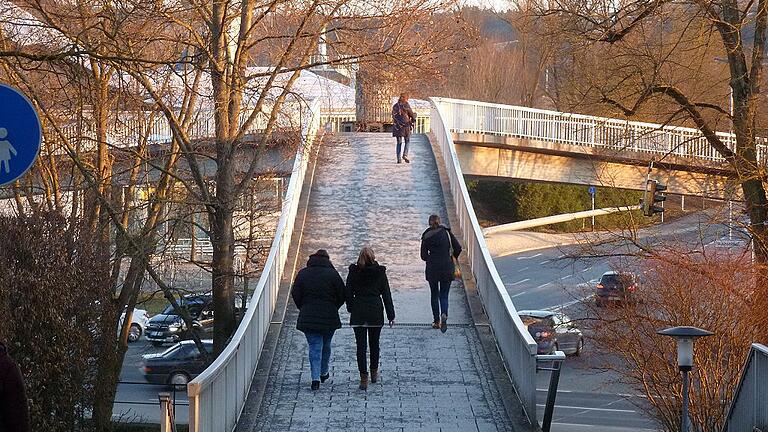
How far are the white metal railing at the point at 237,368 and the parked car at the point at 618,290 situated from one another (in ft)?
20.7

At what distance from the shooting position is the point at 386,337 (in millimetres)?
15273

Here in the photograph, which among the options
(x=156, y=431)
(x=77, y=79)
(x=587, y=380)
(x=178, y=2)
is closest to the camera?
(x=77, y=79)

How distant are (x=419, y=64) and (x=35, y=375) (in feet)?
30.0

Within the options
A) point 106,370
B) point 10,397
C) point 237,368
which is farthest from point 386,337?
point 10,397

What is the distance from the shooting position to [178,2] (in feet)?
57.7

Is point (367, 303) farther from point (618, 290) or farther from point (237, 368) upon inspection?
point (618, 290)

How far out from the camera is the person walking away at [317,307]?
490 inches

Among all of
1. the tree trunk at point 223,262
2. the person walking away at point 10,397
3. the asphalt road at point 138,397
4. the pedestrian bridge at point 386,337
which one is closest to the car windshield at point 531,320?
the pedestrian bridge at point 386,337

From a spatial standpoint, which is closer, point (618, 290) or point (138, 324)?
point (618, 290)

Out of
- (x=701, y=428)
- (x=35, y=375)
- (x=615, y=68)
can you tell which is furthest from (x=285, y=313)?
(x=615, y=68)

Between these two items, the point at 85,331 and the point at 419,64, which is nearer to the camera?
the point at 85,331

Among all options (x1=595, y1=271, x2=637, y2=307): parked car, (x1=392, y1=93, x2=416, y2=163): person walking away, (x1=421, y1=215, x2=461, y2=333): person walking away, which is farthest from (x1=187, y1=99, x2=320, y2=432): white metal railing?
(x1=392, y1=93, x2=416, y2=163): person walking away

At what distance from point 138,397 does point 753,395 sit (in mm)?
22063

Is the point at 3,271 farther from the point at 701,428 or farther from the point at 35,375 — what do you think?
the point at 701,428
